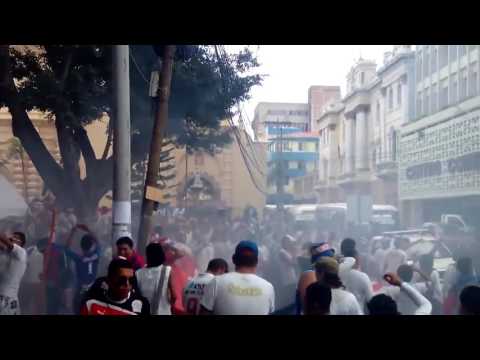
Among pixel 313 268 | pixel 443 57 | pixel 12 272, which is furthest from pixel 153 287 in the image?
pixel 443 57

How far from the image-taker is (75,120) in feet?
38.2

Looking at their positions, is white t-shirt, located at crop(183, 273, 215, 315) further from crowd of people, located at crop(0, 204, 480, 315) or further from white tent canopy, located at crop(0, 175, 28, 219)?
white tent canopy, located at crop(0, 175, 28, 219)

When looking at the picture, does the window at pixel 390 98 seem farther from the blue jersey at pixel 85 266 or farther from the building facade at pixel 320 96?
the blue jersey at pixel 85 266

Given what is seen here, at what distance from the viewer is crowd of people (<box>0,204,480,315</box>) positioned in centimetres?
412

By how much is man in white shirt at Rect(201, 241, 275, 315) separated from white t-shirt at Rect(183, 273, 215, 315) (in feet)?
0.34

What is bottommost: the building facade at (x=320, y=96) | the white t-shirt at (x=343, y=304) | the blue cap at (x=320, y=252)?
the white t-shirt at (x=343, y=304)

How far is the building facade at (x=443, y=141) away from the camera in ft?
35.2

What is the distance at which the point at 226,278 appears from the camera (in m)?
4.50

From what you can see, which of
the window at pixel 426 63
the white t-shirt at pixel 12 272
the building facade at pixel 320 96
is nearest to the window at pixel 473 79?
the window at pixel 426 63

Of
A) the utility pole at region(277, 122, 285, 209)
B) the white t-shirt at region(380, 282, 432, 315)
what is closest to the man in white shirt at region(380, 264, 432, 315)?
the white t-shirt at region(380, 282, 432, 315)
